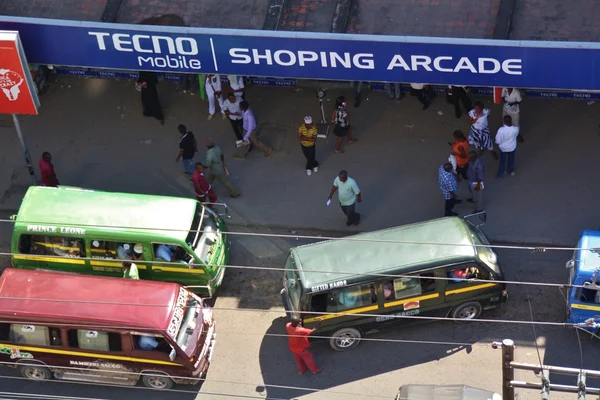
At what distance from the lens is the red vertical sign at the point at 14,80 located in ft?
65.7

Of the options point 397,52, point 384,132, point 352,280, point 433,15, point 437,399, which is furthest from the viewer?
point 384,132

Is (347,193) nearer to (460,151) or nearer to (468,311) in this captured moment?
(460,151)

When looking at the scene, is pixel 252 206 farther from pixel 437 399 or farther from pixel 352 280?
pixel 437 399

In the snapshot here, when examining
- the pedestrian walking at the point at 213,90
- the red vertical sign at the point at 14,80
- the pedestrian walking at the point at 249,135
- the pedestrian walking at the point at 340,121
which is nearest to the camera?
the red vertical sign at the point at 14,80

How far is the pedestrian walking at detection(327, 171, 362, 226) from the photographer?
20.5m

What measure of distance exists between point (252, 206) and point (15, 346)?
230 inches

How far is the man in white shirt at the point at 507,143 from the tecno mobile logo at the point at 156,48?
6.06 meters

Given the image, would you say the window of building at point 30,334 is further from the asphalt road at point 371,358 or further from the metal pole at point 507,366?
the metal pole at point 507,366

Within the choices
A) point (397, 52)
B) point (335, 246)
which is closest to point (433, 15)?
point (397, 52)

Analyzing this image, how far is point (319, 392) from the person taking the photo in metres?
18.5

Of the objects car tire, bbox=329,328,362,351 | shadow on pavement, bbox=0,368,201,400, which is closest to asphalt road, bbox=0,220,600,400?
shadow on pavement, bbox=0,368,201,400

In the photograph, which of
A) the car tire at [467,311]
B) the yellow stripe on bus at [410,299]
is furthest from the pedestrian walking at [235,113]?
the car tire at [467,311]

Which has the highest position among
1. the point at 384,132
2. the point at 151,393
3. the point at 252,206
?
the point at 384,132

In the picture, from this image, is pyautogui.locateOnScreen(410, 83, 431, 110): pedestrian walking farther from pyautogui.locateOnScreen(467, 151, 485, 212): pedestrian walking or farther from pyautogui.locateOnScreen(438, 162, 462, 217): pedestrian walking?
pyautogui.locateOnScreen(438, 162, 462, 217): pedestrian walking
